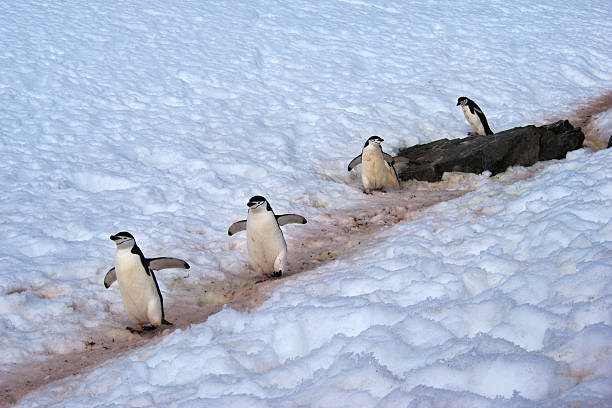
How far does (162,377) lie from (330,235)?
3.37 m

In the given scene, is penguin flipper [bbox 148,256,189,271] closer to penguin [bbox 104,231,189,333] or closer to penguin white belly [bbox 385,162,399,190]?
penguin [bbox 104,231,189,333]

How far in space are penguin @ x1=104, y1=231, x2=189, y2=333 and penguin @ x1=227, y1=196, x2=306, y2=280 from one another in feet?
3.27

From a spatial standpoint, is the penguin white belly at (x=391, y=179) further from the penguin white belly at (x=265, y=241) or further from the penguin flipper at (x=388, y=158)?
the penguin white belly at (x=265, y=241)

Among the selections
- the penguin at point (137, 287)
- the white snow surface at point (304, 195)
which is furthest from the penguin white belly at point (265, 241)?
the penguin at point (137, 287)

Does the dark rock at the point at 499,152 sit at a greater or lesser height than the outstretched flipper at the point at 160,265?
greater

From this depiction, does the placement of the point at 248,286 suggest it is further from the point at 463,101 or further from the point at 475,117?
the point at 463,101

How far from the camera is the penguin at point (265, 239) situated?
18.6ft

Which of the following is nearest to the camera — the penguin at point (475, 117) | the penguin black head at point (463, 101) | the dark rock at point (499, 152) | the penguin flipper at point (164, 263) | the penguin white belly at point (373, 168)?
the penguin flipper at point (164, 263)

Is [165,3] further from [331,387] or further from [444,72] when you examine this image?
[331,387]

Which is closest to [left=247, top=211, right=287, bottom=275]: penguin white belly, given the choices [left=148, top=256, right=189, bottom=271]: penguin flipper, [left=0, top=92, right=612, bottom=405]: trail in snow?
[left=0, top=92, right=612, bottom=405]: trail in snow

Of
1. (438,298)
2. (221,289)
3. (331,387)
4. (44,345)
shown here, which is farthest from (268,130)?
(331,387)

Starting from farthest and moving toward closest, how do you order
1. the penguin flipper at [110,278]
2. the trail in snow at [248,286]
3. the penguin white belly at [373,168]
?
the penguin white belly at [373,168] → the penguin flipper at [110,278] → the trail in snow at [248,286]

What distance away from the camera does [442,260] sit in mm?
4480

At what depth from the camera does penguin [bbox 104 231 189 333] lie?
5.10 meters
